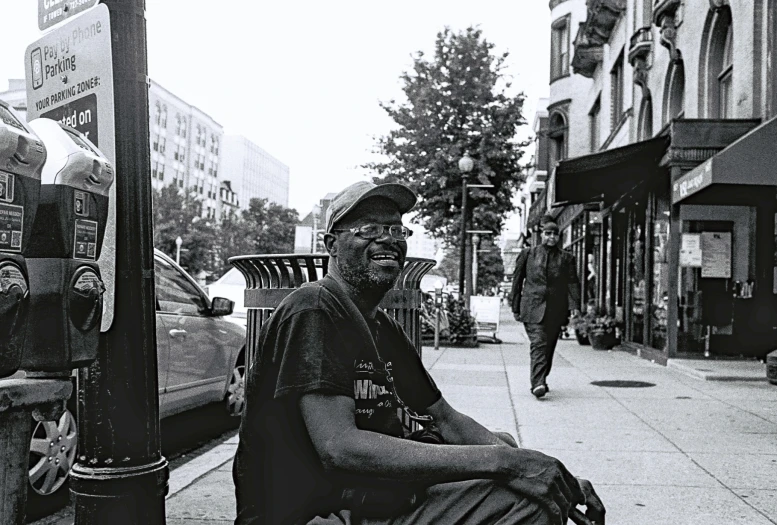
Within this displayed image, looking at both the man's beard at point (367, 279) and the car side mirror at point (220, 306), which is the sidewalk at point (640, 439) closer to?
the car side mirror at point (220, 306)

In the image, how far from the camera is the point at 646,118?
17.9 meters

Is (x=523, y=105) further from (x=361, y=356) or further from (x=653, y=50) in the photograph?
Answer: (x=361, y=356)

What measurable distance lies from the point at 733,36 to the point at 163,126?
90195 millimetres

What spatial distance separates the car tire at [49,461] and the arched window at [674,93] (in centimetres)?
1244

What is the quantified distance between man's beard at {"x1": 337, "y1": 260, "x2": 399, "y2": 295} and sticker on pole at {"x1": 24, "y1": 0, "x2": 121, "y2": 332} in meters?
1.09

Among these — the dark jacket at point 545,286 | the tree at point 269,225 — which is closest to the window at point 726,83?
the dark jacket at point 545,286

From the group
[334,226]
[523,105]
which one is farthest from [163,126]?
[334,226]

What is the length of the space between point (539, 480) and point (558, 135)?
33.2 metres

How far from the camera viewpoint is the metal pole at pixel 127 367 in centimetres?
312

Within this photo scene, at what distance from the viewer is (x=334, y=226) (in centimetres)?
259

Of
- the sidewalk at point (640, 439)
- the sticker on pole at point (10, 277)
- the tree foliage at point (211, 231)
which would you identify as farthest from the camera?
the tree foliage at point (211, 231)

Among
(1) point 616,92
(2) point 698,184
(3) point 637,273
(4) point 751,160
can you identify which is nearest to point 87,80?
(4) point 751,160

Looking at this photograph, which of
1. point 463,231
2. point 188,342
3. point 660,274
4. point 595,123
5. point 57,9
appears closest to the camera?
point 57,9

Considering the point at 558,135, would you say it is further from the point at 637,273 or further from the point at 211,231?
the point at 211,231
